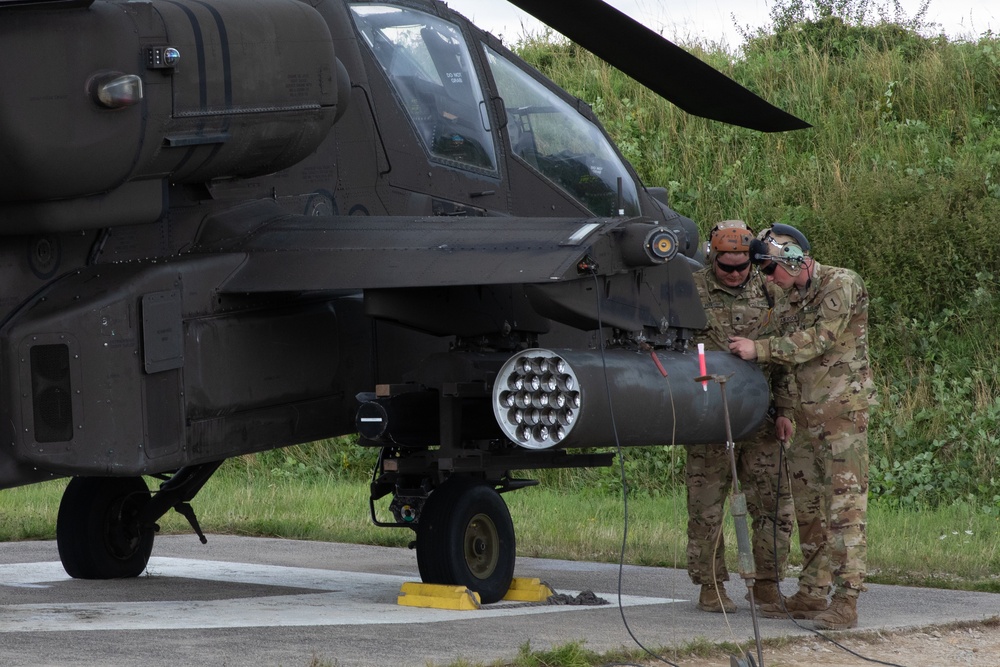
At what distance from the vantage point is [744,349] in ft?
25.0

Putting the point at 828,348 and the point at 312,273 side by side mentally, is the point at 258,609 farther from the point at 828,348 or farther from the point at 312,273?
the point at 828,348

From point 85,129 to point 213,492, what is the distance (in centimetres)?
865

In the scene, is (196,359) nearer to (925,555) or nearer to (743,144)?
(925,555)

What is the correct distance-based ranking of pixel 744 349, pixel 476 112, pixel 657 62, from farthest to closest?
1. pixel 476 112
2. pixel 657 62
3. pixel 744 349

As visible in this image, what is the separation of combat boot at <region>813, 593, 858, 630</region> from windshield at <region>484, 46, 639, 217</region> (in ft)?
10.5

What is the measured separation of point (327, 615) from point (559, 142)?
12.0 ft

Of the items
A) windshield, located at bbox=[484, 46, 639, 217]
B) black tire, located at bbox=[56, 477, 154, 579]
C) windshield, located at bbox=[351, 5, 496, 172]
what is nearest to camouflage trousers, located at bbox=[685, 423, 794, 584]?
windshield, located at bbox=[484, 46, 639, 217]

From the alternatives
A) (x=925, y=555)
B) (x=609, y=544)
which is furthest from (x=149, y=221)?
(x=925, y=555)

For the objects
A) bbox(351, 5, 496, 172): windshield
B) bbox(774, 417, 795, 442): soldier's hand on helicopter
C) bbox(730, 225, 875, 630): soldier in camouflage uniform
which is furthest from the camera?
bbox(351, 5, 496, 172): windshield

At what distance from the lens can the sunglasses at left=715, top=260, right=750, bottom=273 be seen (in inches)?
309

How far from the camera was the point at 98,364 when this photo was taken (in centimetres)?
670

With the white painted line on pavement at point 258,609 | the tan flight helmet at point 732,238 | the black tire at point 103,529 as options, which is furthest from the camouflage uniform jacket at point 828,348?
the black tire at point 103,529

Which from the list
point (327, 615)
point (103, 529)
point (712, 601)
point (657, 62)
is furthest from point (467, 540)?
point (657, 62)

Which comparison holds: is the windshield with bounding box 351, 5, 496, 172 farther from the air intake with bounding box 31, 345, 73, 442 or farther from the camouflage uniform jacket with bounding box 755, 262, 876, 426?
the air intake with bounding box 31, 345, 73, 442
